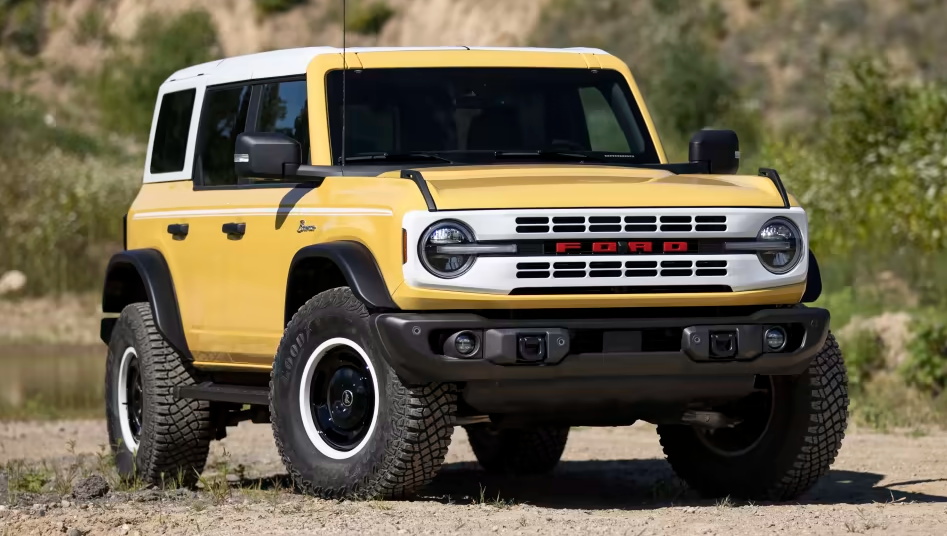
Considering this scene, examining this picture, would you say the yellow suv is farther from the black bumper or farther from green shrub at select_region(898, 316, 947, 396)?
green shrub at select_region(898, 316, 947, 396)

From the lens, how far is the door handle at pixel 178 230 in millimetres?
9461

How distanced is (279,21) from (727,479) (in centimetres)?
4459

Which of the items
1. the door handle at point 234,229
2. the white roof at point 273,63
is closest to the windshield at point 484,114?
the white roof at point 273,63

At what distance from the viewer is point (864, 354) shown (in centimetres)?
1562

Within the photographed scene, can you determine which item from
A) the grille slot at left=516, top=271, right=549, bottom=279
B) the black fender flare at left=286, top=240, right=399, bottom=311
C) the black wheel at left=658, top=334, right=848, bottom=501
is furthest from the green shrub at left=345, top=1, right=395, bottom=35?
the grille slot at left=516, top=271, right=549, bottom=279

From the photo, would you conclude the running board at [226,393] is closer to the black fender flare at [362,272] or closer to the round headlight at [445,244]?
the black fender flare at [362,272]

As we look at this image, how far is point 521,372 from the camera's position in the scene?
7301mm

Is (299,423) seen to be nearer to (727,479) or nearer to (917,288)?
(727,479)

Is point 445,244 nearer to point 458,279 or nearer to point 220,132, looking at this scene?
point 458,279

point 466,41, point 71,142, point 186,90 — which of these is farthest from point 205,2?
point 186,90

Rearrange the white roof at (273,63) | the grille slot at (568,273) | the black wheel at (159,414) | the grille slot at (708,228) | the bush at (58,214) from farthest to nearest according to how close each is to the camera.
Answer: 1. the bush at (58,214)
2. the black wheel at (159,414)
3. the white roof at (273,63)
4. the grille slot at (708,228)
5. the grille slot at (568,273)

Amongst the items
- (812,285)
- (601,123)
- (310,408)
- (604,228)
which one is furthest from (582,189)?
(601,123)

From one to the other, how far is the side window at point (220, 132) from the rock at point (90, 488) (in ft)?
5.69

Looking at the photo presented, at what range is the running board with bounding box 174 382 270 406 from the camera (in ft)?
28.7
